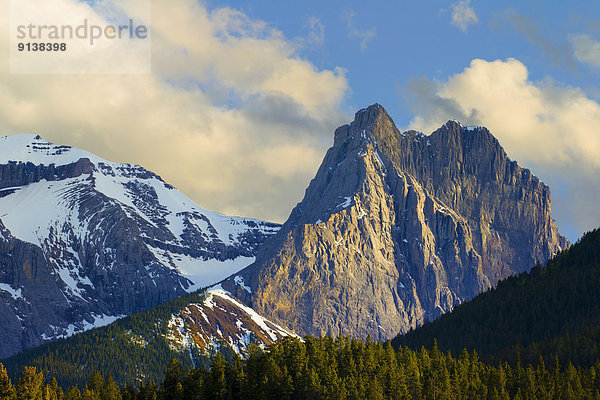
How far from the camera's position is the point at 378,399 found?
19850 centimetres

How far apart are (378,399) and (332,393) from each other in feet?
30.1

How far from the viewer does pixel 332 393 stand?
199 meters
